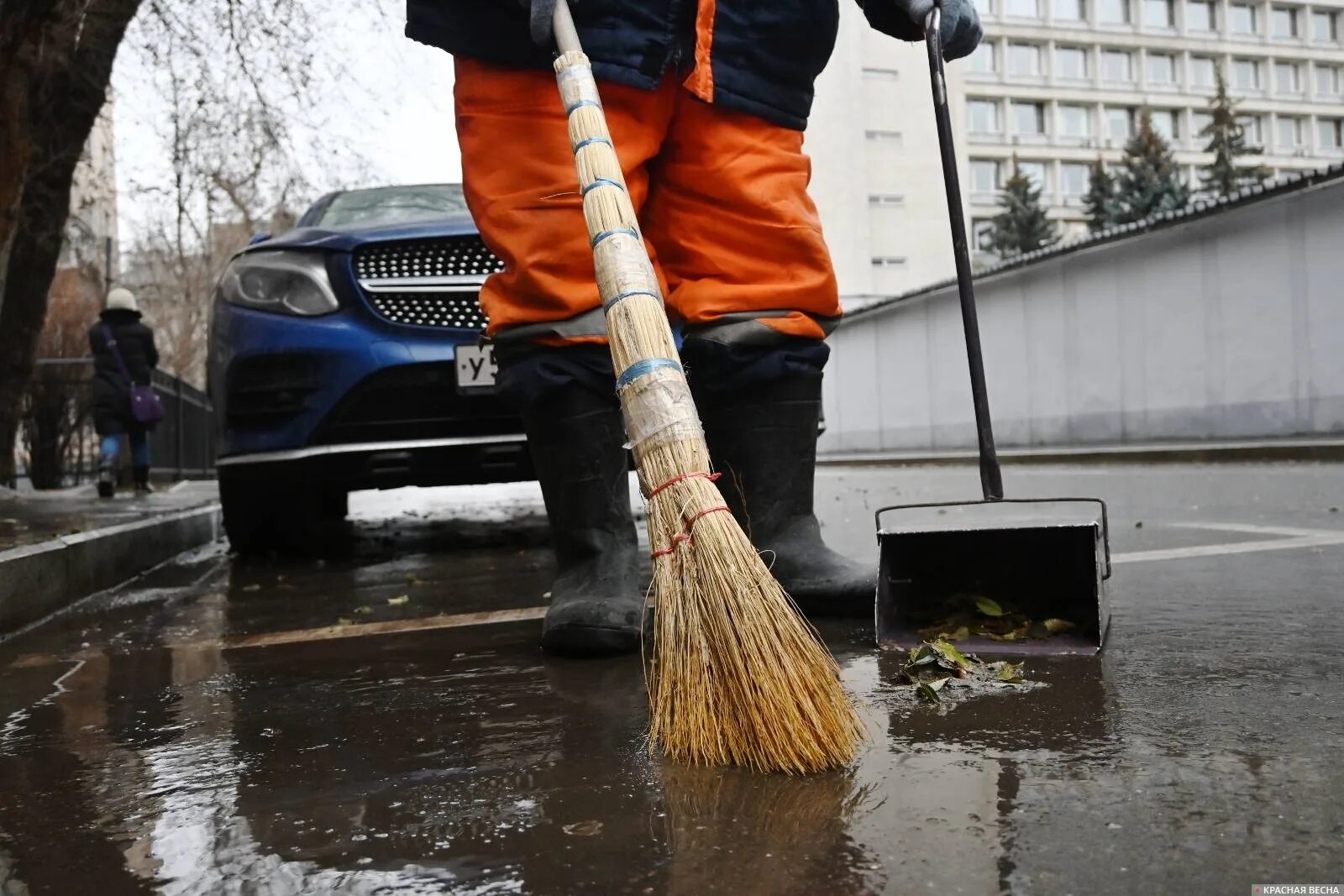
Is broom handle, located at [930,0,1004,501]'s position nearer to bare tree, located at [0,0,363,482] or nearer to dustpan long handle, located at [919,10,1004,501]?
dustpan long handle, located at [919,10,1004,501]

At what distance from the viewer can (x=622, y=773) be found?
1.54 meters

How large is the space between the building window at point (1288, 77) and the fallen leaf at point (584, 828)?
7689 cm


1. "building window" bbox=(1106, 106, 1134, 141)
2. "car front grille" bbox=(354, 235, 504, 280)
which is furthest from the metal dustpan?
"building window" bbox=(1106, 106, 1134, 141)

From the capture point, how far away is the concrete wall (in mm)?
14891

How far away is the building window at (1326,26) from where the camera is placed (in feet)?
224

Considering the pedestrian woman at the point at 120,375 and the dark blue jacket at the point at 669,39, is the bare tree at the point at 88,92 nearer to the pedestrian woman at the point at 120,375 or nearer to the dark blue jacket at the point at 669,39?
the pedestrian woman at the point at 120,375

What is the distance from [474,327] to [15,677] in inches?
86.4

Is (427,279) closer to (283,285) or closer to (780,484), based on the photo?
(283,285)

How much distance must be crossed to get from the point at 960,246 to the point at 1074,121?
67.9m

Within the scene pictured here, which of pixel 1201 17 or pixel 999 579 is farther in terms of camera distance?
pixel 1201 17

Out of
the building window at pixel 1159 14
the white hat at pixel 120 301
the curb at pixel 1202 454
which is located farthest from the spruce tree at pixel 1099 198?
the white hat at pixel 120 301

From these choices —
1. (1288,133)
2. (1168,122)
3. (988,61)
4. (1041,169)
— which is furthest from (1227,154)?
(1288,133)

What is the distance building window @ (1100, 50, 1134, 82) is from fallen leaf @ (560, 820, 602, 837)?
7068 centimetres

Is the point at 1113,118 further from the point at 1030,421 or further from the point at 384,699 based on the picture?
the point at 384,699
